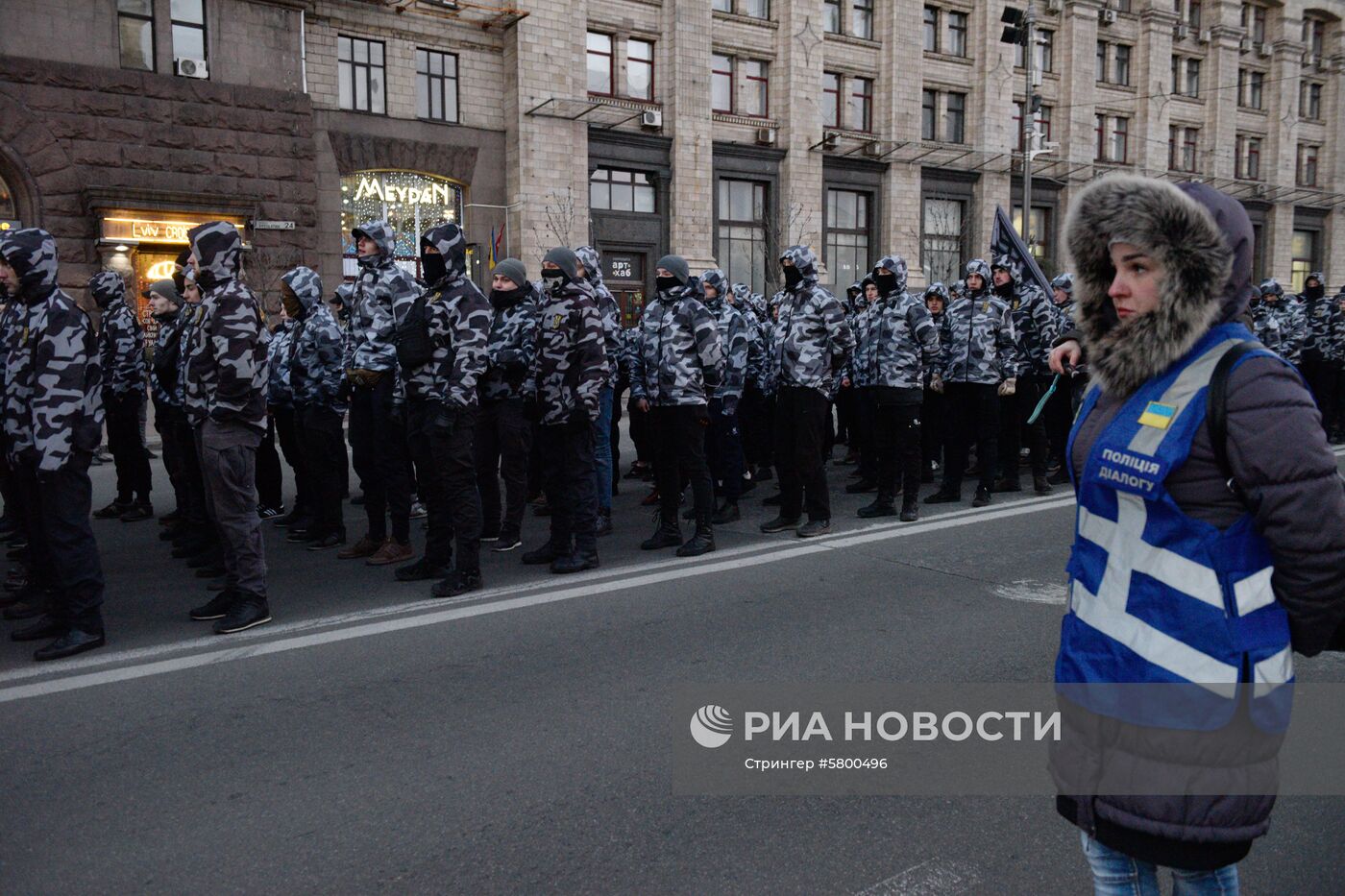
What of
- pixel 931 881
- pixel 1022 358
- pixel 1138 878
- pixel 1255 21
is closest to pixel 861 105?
pixel 1255 21

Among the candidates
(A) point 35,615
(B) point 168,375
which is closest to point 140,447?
(B) point 168,375

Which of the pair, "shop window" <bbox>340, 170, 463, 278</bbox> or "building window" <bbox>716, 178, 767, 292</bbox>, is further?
"building window" <bbox>716, 178, 767, 292</bbox>

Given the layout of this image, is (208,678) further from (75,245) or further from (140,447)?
(75,245)

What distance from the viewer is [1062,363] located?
9.12 ft

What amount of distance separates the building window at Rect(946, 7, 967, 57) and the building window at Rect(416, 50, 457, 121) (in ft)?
58.1

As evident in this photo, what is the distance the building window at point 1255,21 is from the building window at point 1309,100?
3450 millimetres

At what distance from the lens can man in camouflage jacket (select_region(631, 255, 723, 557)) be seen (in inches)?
311

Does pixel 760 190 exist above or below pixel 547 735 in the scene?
above

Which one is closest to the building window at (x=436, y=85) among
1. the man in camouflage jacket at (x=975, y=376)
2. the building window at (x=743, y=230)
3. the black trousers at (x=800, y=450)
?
the building window at (x=743, y=230)

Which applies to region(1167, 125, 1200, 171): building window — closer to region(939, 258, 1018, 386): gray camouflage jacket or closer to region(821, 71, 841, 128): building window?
region(821, 71, 841, 128): building window

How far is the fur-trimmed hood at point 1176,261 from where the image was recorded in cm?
209

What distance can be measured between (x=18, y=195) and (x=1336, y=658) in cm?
2296

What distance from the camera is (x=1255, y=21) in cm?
4675

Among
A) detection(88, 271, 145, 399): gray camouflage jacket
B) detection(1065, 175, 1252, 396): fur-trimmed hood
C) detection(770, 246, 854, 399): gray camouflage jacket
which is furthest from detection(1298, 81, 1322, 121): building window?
detection(1065, 175, 1252, 396): fur-trimmed hood
